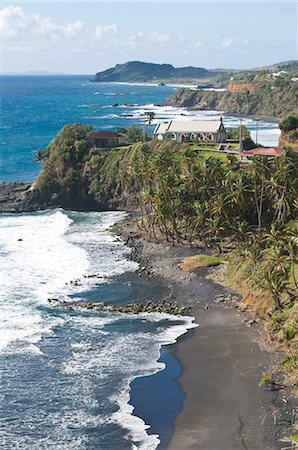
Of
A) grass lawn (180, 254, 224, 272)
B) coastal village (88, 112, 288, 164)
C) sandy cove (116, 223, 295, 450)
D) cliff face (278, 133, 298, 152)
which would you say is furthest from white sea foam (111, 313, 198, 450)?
cliff face (278, 133, 298, 152)

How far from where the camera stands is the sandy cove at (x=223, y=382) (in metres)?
37.3

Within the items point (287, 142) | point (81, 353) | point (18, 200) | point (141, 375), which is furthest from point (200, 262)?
point (287, 142)

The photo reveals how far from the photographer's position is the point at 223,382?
4403 centimetres

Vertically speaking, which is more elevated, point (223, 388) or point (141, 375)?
point (223, 388)

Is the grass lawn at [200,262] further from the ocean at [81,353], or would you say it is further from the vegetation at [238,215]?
the ocean at [81,353]

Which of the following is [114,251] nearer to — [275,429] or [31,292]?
[31,292]

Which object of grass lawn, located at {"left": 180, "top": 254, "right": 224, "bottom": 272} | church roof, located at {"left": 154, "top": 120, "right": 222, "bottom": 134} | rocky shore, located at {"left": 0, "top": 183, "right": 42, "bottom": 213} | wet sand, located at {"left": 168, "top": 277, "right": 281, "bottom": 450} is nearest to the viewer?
wet sand, located at {"left": 168, "top": 277, "right": 281, "bottom": 450}

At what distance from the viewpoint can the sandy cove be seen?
122 feet

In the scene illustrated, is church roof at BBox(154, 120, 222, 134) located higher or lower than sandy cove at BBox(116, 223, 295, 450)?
higher

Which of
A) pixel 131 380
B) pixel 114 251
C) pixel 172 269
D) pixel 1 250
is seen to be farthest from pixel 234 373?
pixel 1 250

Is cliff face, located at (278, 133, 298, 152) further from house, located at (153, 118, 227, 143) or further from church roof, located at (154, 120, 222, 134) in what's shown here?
church roof, located at (154, 120, 222, 134)

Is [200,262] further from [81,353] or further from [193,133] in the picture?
[193,133]

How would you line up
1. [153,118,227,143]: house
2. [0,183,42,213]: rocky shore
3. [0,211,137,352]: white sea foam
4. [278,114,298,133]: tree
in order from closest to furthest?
[0,211,137,352]: white sea foam, [0,183,42,213]: rocky shore, [153,118,227,143]: house, [278,114,298,133]: tree

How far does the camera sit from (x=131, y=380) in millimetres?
45375
